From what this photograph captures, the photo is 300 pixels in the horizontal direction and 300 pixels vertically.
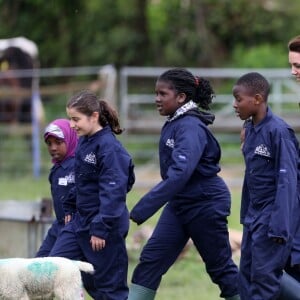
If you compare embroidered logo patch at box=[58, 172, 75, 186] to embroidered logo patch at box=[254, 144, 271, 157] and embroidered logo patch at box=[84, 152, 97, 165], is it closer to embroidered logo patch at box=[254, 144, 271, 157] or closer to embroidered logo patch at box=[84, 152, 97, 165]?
embroidered logo patch at box=[84, 152, 97, 165]

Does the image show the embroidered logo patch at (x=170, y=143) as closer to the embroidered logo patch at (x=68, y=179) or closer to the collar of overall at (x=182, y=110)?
the collar of overall at (x=182, y=110)

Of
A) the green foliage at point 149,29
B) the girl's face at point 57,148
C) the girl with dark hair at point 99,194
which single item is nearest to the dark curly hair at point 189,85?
the girl with dark hair at point 99,194

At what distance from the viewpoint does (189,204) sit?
684cm

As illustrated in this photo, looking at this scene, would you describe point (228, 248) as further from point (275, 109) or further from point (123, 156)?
point (275, 109)

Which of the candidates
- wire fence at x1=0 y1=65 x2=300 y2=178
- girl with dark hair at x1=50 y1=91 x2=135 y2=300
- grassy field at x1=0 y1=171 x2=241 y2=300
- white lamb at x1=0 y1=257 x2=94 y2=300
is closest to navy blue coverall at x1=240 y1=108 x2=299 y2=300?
girl with dark hair at x1=50 y1=91 x2=135 y2=300

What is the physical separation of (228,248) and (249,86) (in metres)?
1.25

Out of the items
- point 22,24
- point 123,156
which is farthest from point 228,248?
point 22,24

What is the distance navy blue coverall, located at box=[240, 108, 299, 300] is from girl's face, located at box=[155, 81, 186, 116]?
68 cm

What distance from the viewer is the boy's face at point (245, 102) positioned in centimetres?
630

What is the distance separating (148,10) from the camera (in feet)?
99.0

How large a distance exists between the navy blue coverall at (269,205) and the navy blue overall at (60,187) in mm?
1361

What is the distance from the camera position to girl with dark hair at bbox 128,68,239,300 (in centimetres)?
676

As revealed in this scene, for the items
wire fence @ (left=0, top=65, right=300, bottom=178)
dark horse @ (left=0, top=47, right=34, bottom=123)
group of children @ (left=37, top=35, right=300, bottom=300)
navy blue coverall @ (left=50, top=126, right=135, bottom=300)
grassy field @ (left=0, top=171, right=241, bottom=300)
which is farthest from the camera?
dark horse @ (left=0, top=47, right=34, bottom=123)

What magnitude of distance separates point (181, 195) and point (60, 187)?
2.85 ft
